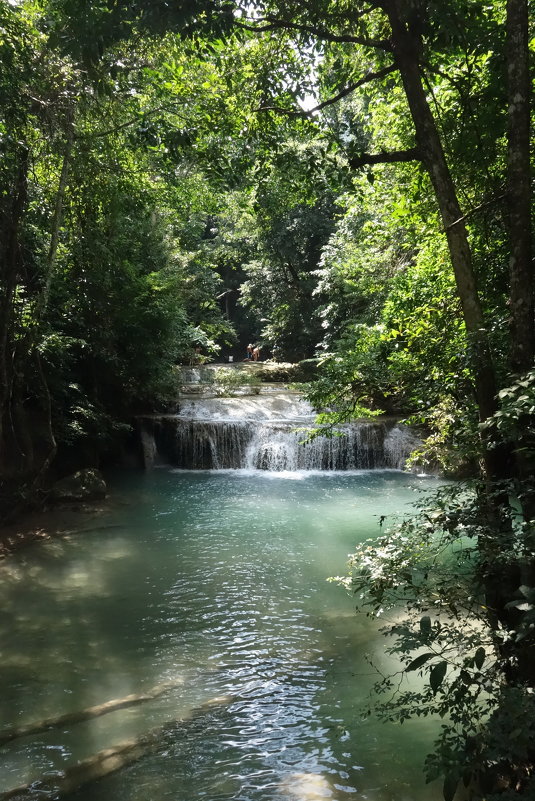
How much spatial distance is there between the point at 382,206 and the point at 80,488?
7248mm

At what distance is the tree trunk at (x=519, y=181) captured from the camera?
319cm

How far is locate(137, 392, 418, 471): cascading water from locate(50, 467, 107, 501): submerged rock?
4.13 metres

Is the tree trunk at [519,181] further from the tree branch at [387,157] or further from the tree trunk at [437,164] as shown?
the tree branch at [387,157]

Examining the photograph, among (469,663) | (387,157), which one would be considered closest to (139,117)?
(387,157)

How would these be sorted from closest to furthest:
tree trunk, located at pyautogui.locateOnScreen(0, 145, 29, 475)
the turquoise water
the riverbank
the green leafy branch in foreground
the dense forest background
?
1. the green leafy branch in foreground
2. the dense forest background
3. the turquoise water
4. tree trunk, located at pyautogui.locateOnScreen(0, 145, 29, 475)
5. the riverbank

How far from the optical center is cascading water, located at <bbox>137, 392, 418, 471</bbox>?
14.5 m

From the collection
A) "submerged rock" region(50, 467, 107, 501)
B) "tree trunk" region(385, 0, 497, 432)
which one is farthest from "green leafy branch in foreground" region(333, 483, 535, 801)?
"submerged rock" region(50, 467, 107, 501)

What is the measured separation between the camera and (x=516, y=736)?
7.25 ft

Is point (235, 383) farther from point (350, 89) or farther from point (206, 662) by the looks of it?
point (350, 89)

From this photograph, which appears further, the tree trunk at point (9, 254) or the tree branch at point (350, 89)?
the tree trunk at point (9, 254)

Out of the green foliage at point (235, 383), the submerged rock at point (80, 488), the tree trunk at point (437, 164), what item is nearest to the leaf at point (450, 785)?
the tree trunk at point (437, 164)

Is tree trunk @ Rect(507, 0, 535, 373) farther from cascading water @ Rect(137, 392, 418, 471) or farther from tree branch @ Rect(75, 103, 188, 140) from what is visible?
cascading water @ Rect(137, 392, 418, 471)

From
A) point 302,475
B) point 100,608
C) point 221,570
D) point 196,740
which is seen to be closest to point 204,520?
point 221,570

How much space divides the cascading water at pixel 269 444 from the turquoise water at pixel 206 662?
512 centimetres
